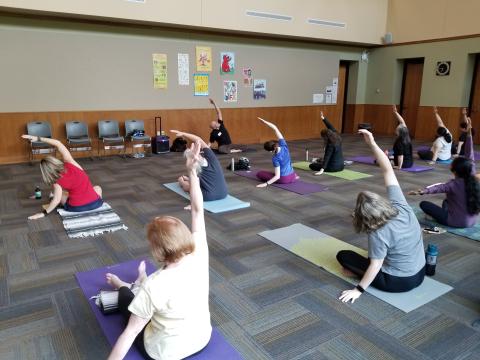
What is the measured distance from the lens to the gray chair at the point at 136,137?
762 cm

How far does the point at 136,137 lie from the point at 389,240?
608cm

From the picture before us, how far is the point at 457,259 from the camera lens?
10.5 ft

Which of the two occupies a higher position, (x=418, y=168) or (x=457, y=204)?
(x=457, y=204)

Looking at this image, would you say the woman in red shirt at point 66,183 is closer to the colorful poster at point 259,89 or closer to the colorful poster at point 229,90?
the colorful poster at point 229,90

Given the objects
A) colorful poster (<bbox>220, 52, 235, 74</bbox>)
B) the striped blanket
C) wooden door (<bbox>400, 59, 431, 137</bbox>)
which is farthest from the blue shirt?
wooden door (<bbox>400, 59, 431, 137</bbox>)

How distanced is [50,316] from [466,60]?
10.2 meters

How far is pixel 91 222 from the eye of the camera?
12.7 ft

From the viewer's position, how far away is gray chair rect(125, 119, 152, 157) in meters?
7.62

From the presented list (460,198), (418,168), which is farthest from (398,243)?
(418,168)

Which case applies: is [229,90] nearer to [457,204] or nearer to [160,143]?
[160,143]

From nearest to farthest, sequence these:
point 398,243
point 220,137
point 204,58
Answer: point 398,243, point 220,137, point 204,58

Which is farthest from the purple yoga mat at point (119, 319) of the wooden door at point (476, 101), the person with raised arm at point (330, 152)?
the wooden door at point (476, 101)

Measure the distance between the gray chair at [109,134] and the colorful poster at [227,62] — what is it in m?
2.79

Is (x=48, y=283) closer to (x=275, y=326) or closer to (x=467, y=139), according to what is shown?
(x=275, y=326)
